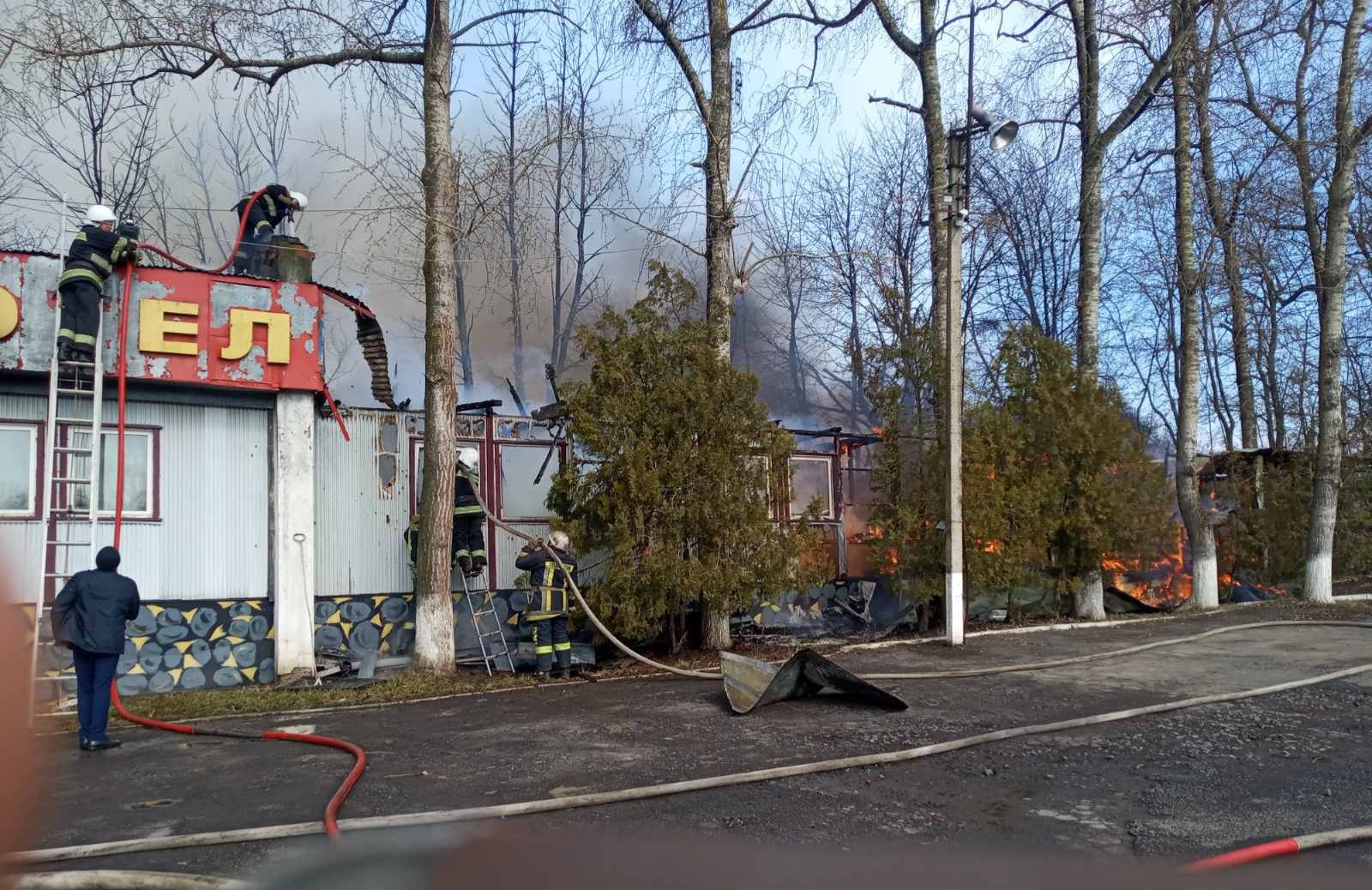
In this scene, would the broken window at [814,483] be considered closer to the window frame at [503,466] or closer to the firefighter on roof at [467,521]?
the window frame at [503,466]

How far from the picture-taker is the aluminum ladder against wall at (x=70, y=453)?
936 centimetres

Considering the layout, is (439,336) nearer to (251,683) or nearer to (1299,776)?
(251,683)

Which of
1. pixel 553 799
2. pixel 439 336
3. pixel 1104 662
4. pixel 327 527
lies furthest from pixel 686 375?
pixel 553 799

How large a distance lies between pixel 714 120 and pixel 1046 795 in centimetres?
980

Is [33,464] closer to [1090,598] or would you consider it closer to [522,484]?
[522,484]

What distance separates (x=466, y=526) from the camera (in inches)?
454

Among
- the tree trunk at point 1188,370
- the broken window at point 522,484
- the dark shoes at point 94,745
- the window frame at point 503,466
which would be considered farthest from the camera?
the tree trunk at point 1188,370

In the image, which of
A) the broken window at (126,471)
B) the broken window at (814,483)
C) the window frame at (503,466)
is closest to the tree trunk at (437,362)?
the window frame at (503,466)

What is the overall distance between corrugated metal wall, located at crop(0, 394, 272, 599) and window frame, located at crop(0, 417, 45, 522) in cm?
14

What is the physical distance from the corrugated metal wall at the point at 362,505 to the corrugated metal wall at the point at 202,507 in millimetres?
660

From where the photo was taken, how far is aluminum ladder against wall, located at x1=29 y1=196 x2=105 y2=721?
30.7 ft

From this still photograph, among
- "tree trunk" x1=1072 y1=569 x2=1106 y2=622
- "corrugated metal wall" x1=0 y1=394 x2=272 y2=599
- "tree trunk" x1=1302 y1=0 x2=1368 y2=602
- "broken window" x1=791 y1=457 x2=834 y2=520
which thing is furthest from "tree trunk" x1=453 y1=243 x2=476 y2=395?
"tree trunk" x1=1302 y1=0 x2=1368 y2=602

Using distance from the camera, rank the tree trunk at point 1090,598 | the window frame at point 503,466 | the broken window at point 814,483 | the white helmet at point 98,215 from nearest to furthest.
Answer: the white helmet at point 98,215, the window frame at point 503,466, the tree trunk at point 1090,598, the broken window at point 814,483

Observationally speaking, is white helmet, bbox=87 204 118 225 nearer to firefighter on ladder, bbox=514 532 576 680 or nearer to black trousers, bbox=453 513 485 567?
black trousers, bbox=453 513 485 567
